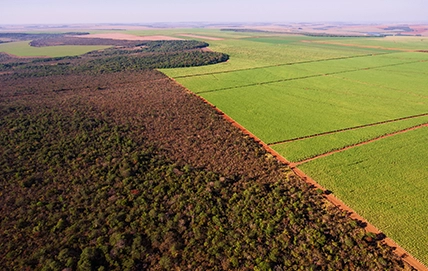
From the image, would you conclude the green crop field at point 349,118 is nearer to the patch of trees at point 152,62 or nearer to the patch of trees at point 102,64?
the patch of trees at point 152,62

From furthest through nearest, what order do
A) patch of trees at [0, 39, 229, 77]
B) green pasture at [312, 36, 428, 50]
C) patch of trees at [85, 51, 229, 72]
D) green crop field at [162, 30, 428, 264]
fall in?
1. green pasture at [312, 36, 428, 50]
2. patch of trees at [85, 51, 229, 72]
3. patch of trees at [0, 39, 229, 77]
4. green crop field at [162, 30, 428, 264]

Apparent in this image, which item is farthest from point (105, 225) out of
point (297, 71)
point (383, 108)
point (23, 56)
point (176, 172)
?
point (23, 56)

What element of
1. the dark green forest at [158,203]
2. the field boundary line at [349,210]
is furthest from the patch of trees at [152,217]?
the field boundary line at [349,210]

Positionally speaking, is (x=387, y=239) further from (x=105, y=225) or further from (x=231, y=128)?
(x=231, y=128)

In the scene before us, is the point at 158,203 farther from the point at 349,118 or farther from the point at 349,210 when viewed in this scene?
the point at 349,118

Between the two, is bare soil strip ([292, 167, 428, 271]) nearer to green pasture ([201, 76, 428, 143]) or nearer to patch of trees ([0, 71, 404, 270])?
patch of trees ([0, 71, 404, 270])

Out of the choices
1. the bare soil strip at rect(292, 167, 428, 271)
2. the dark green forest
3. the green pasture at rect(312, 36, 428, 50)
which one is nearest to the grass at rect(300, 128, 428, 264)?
the bare soil strip at rect(292, 167, 428, 271)

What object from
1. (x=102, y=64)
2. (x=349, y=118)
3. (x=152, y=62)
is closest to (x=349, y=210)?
(x=349, y=118)
